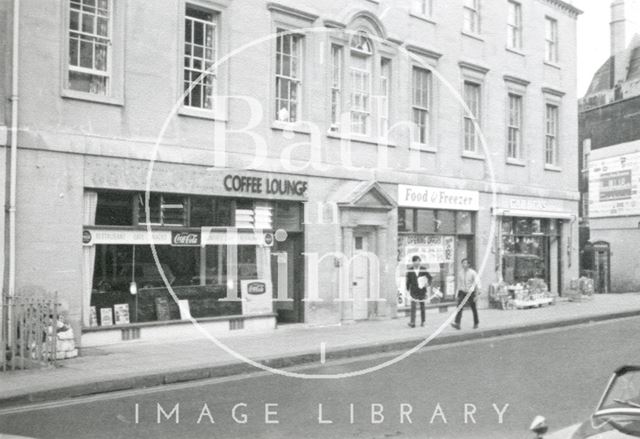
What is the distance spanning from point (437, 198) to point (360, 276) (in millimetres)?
3841

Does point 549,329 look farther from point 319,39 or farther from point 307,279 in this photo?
point 319,39

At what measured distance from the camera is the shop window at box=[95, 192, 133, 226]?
14000mm

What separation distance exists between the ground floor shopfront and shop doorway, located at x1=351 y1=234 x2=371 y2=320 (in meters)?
0.04

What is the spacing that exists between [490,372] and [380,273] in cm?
813

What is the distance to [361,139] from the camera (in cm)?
1919

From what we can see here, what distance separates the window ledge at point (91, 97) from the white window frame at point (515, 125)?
48.2 feet

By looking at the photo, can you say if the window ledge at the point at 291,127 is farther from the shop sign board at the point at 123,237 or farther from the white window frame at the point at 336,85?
the shop sign board at the point at 123,237

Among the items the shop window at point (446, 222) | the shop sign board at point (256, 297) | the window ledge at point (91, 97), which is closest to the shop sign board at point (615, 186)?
the shop window at point (446, 222)

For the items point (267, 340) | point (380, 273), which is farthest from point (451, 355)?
point (380, 273)

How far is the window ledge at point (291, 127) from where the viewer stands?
1695 centimetres


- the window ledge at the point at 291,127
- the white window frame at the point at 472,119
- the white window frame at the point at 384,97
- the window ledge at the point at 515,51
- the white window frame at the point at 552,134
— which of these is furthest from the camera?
the white window frame at the point at 552,134

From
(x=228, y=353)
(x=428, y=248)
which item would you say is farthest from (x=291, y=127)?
(x=428, y=248)

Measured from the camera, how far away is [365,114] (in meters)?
19.6

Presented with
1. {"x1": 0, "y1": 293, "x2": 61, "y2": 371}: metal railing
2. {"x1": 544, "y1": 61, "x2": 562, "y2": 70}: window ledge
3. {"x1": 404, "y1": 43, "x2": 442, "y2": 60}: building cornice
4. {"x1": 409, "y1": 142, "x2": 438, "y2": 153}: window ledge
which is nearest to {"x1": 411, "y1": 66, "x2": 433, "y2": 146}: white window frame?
{"x1": 409, "y1": 142, "x2": 438, "y2": 153}: window ledge
